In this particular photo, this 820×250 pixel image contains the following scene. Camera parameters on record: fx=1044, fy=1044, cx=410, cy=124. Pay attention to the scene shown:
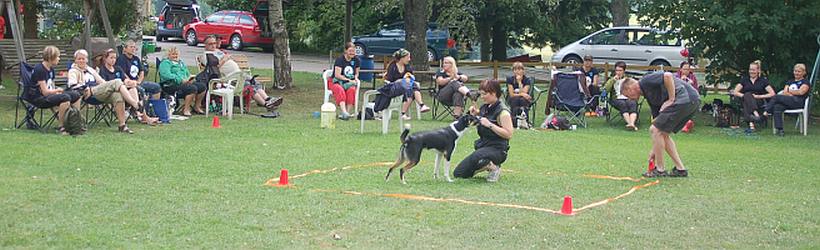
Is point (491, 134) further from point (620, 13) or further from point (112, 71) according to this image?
point (620, 13)

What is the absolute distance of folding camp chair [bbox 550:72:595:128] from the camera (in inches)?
623

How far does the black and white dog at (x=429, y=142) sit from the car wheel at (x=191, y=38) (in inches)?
1087

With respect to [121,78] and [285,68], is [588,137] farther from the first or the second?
[285,68]

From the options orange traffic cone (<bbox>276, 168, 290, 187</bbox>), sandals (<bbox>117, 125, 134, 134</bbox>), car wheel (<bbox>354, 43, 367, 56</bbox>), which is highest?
car wheel (<bbox>354, 43, 367, 56</bbox>)

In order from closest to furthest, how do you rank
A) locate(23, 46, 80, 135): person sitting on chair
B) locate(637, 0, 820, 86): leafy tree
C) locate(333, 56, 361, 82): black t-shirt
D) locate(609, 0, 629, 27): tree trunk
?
1. locate(23, 46, 80, 135): person sitting on chair
2. locate(333, 56, 361, 82): black t-shirt
3. locate(637, 0, 820, 86): leafy tree
4. locate(609, 0, 629, 27): tree trunk

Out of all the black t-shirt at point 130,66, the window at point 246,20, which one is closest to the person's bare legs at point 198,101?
the black t-shirt at point 130,66

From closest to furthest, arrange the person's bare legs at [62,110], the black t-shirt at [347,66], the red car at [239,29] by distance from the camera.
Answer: the person's bare legs at [62,110], the black t-shirt at [347,66], the red car at [239,29]

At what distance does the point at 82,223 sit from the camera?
7.04m

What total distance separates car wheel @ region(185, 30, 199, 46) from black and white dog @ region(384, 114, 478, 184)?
27.6m

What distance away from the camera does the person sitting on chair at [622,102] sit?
51.4 ft

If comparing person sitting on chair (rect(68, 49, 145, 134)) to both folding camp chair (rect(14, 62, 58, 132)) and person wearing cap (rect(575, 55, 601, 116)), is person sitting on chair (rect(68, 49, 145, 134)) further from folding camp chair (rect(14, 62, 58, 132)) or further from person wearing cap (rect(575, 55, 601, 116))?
person wearing cap (rect(575, 55, 601, 116))

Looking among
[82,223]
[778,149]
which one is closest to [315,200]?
[82,223]

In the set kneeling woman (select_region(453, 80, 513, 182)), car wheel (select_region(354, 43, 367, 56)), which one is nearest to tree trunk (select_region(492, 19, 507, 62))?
car wheel (select_region(354, 43, 367, 56))

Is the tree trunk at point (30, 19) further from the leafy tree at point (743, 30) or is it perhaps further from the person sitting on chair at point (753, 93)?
the person sitting on chair at point (753, 93)
